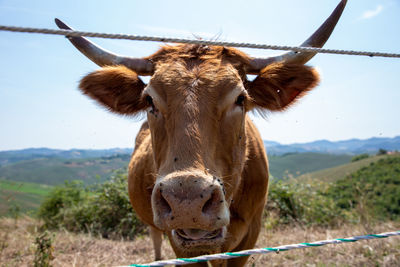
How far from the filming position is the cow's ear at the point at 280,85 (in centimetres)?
262

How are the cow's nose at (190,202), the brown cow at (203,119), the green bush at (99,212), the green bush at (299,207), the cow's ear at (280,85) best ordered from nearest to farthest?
the cow's nose at (190,202), the brown cow at (203,119), the cow's ear at (280,85), the green bush at (299,207), the green bush at (99,212)

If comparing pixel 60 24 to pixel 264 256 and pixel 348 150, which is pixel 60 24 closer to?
pixel 264 256

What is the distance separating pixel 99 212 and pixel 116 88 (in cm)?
591

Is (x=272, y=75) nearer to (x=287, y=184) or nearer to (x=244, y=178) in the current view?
(x=244, y=178)

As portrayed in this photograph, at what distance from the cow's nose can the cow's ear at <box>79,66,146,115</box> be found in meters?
1.30

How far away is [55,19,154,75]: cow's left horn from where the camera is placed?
111 inches

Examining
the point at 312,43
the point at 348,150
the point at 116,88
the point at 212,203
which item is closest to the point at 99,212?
the point at 116,88

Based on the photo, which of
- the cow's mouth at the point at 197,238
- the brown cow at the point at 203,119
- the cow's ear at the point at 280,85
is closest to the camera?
the brown cow at the point at 203,119

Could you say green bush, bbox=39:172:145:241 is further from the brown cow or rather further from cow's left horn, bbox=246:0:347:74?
cow's left horn, bbox=246:0:347:74

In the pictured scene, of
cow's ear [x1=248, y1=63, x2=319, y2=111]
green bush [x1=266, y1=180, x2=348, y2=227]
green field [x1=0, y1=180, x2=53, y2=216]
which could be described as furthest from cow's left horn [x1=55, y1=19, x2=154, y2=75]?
green bush [x1=266, y1=180, x2=348, y2=227]

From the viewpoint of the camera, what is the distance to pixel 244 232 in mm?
3111

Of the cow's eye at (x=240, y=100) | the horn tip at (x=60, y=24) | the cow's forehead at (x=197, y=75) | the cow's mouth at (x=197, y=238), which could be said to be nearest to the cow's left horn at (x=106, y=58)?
the horn tip at (x=60, y=24)

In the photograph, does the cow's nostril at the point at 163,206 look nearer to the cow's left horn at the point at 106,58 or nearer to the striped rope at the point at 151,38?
the striped rope at the point at 151,38

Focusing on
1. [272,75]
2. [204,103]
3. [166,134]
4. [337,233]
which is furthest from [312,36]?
[337,233]
